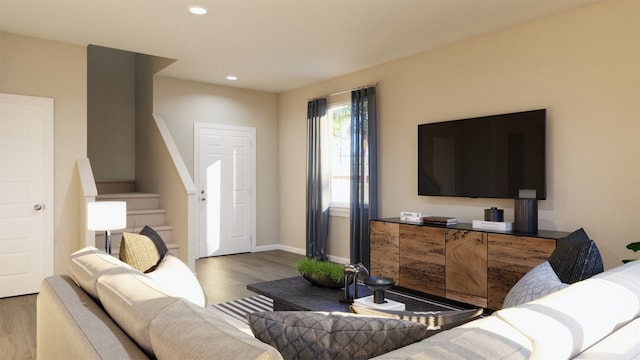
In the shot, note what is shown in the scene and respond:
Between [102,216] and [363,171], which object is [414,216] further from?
[102,216]

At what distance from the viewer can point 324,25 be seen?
3945mm

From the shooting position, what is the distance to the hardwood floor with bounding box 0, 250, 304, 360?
10.1 ft

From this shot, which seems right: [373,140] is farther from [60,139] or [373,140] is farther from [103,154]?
[103,154]

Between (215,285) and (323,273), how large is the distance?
2.17 metres

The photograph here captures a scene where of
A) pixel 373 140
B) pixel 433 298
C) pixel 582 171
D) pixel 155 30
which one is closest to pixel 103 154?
pixel 155 30

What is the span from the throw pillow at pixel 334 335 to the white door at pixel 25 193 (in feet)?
14.1

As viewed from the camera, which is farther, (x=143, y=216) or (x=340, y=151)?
(x=340, y=151)

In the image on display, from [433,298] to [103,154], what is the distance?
534 centimetres

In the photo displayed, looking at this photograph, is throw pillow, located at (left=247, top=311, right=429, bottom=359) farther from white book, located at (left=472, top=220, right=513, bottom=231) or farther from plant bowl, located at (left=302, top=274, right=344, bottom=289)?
white book, located at (left=472, top=220, right=513, bottom=231)

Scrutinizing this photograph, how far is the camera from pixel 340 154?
604 cm

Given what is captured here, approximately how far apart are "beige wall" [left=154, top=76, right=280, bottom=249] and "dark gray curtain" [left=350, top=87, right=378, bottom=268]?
6.32 ft

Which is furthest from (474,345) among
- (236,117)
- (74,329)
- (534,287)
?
(236,117)

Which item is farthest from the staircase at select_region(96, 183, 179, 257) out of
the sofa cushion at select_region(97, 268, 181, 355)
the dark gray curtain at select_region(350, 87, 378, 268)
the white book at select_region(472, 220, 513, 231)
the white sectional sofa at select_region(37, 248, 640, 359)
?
the sofa cushion at select_region(97, 268, 181, 355)

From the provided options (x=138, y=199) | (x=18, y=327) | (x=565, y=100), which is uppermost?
(x=565, y=100)
